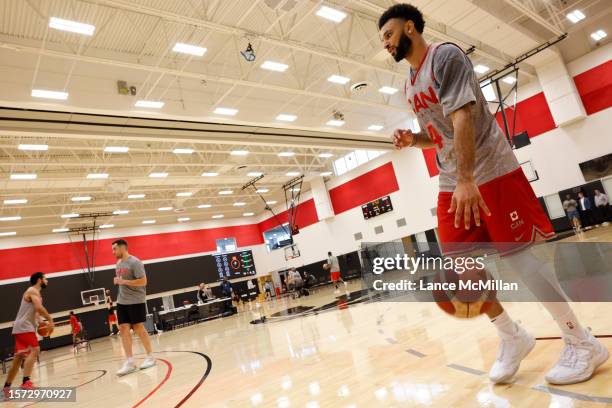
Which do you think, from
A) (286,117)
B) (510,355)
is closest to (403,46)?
(510,355)


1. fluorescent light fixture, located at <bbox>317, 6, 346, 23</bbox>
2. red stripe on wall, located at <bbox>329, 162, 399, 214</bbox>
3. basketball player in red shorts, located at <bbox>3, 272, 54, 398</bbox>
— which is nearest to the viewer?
basketball player in red shorts, located at <bbox>3, 272, 54, 398</bbox>

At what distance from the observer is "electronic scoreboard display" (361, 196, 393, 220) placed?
784 inches

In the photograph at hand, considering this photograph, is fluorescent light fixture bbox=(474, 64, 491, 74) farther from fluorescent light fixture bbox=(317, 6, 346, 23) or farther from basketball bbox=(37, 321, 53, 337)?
basketball bbox=(37, 321, 53, 337)

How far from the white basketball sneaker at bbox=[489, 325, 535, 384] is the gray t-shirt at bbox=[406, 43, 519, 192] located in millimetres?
846

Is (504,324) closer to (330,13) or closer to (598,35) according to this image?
(330,13)

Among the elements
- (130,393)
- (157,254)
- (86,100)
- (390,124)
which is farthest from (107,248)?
(130,393)

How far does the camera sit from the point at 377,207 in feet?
66.9

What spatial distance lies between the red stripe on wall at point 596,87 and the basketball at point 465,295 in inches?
594

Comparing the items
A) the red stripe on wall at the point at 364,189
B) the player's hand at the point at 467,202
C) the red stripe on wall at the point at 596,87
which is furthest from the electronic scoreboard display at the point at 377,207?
the player's hand at the point at 467,202

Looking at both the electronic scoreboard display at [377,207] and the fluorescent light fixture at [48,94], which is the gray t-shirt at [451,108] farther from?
the electronic scoreboard display at [377,207]

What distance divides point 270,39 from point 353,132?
7223 mm

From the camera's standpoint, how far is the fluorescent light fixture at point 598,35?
12.9 metres

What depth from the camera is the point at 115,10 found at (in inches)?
332

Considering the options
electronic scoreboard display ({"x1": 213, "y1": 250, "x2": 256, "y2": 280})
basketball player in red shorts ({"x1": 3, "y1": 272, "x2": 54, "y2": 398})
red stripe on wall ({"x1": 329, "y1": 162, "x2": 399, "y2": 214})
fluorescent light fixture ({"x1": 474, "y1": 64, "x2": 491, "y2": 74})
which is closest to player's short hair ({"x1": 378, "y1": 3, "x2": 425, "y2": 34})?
basketball player in red shorts ({"x1": 3, "y1": 272, "x2": 54, "y2": 398})
